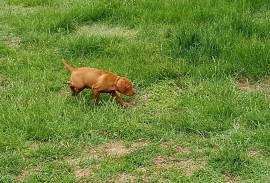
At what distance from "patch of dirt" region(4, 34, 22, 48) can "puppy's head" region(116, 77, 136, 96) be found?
2360 mm

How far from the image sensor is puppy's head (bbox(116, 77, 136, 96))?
585 centimetres

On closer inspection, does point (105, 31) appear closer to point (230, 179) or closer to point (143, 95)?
point (143, 95)

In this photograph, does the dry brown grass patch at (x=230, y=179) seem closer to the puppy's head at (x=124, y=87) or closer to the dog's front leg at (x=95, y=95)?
the puppy's head at (x=124, y=87)

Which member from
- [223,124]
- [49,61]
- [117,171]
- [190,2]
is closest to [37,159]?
[117,171]

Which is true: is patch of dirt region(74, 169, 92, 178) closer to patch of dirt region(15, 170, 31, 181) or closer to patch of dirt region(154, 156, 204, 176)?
patch of dirt region(15, 170, 31, 181)

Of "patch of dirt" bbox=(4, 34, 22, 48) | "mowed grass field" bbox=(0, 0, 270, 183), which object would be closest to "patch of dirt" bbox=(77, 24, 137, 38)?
"mowed grass field" bbox=(0, 0, 270, 183)

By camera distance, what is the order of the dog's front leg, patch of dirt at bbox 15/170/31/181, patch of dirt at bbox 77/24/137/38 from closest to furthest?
patch of dirt at bbox 15/170/31/181 → the dog's front leg → patch of dirt at bbox 77/24/137/38

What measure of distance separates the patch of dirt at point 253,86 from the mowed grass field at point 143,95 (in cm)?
1

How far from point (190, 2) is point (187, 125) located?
141 inches

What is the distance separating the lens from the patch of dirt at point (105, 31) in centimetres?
793

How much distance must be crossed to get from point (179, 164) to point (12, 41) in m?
3.75

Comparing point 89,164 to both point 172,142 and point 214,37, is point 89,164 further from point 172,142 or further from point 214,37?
point 214,37

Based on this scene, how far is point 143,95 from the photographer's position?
625 centimetres

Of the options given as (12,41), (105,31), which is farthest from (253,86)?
(12,41)
